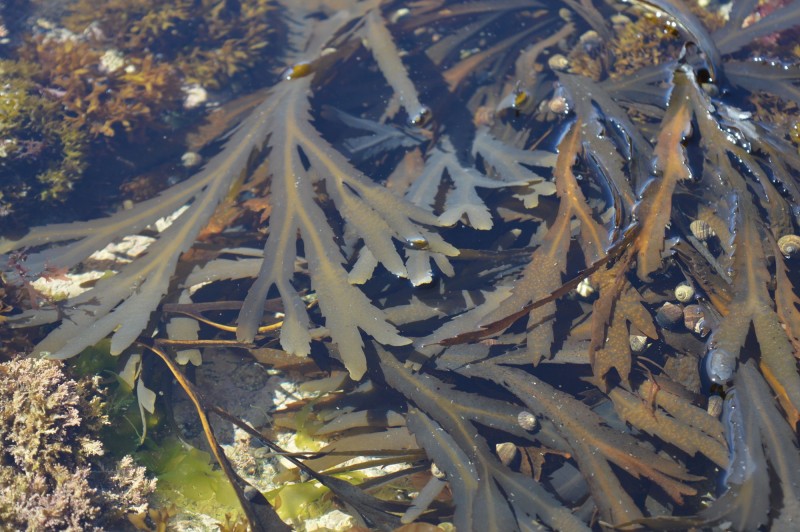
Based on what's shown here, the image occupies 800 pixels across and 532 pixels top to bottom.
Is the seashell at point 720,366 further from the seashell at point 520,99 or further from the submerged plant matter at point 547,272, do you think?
the seashell at point 520,99

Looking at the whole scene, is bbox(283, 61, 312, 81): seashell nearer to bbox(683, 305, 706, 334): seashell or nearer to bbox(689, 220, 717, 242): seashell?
bbox(689, 220, 717, 242): seashell

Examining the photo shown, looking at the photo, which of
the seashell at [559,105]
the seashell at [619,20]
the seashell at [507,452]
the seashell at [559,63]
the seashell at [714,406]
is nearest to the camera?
the seashell at [714,406]

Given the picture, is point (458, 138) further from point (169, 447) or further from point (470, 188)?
point (169, 447)

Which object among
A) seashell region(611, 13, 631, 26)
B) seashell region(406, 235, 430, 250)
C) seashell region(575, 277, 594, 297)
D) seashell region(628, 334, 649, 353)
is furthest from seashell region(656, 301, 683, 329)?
seashell region(611, 13, 631, 26)

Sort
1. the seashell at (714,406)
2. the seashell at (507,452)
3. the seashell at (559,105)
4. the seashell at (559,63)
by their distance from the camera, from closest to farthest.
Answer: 1. the seashell at (714,406)
2. the seashell at (507,452)
3. the seashell at (559,105)
4. the seashell at (559,63)

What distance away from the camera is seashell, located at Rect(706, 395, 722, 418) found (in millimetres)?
1791

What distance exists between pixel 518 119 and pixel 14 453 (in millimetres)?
2462

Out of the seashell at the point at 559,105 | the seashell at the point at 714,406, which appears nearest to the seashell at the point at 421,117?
the seashell at the point at 559,105

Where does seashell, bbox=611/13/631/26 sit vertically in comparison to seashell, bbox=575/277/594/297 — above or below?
above

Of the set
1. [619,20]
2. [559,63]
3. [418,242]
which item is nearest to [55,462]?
[418,242]

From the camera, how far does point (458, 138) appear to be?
8.77 feet

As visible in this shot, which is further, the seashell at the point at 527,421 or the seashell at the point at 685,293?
the seashell at the point at 685,293

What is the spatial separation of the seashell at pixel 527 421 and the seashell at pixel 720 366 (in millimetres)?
613

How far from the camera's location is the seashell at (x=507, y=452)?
1.90m
